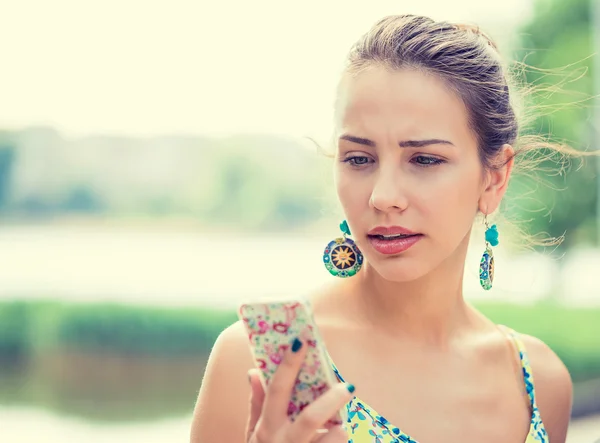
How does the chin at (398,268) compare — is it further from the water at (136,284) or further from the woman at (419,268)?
the water at (136,284)

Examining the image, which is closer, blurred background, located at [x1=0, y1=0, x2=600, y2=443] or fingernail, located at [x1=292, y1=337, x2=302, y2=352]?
fingernail, located at [x1=292, y1=337, x2=302, y2=352]

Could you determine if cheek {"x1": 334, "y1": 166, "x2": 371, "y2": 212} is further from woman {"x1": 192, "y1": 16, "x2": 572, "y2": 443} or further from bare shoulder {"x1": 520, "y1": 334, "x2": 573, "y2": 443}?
bare shoulder {"x1": 520, "y1": 334, "x2": 573, "y2": 443}

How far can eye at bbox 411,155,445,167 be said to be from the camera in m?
1.75

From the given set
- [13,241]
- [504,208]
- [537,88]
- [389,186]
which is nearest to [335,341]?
A: [389,186]

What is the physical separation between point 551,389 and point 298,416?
3.49ft

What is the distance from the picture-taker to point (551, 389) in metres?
2.10

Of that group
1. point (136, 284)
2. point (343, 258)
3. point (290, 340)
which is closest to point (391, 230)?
point (343, 258)

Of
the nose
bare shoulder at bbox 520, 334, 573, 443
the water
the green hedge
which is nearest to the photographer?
the nose

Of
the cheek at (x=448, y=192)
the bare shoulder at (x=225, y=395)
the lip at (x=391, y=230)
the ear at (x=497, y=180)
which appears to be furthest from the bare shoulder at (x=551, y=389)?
the bare shoulder at (x=225, y=395)

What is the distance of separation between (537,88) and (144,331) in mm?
6393

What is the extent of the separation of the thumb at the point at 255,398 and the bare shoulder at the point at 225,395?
1.29ft

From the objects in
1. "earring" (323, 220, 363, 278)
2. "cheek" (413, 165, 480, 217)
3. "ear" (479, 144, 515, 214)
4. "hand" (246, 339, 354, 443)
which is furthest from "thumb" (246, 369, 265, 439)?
"ear" (479, 144, 515, 214)

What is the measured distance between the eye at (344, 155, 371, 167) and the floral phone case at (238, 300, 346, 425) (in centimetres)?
60

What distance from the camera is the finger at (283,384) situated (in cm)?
125
